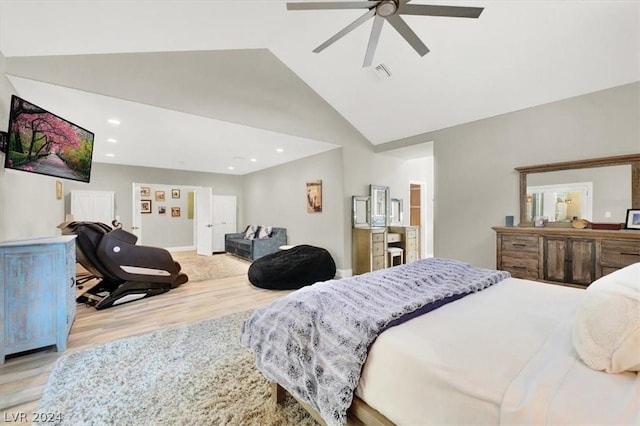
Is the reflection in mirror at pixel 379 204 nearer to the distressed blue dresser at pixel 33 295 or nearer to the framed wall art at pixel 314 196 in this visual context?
the framed wall art at pixel 314 196

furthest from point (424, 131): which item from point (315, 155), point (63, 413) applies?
point (63, 413)

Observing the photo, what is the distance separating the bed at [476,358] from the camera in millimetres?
825

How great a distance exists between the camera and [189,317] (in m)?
3.19

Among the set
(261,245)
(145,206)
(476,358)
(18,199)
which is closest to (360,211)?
(261,245)

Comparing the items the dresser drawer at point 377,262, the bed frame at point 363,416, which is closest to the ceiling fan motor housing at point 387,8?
the bed frame at point 363,416

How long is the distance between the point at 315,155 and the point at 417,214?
3.37m

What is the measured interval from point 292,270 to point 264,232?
2940 millimetres

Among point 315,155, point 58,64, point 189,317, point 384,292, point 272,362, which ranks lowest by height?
point 189,317

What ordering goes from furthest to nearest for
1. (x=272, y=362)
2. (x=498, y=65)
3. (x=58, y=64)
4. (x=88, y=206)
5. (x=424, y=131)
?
(x=88, y=206), (x=424, y=131), (x=498, y=65), (x=58, y=64), (x=272, y=362)

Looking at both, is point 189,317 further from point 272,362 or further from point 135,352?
point 272,362

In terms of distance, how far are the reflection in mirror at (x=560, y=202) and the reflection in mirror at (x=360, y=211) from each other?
8.58 feet

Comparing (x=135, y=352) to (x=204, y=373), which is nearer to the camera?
(x=204, y=373)

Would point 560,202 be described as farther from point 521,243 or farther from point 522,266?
point 522,266

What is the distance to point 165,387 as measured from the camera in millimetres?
1892
